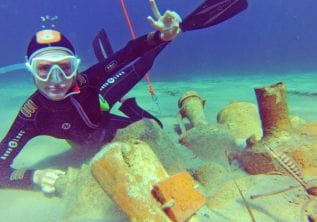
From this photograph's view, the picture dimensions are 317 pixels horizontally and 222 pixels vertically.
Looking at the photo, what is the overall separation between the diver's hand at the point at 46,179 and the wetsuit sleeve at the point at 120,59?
46.6 inches

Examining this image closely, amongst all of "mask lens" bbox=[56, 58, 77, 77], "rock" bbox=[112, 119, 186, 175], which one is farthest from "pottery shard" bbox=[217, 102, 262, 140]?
"mask lens" bbox=[56, 58, 77, 77]

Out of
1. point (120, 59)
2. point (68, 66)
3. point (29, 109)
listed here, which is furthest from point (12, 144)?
point (120, 59)

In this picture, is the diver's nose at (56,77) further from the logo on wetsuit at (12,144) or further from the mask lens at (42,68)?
the logo on wetsuit at (12,144)

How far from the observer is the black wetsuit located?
3.57 meters

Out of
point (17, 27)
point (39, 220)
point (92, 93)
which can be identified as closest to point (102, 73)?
point (92, 93)

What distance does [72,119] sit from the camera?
3.75m

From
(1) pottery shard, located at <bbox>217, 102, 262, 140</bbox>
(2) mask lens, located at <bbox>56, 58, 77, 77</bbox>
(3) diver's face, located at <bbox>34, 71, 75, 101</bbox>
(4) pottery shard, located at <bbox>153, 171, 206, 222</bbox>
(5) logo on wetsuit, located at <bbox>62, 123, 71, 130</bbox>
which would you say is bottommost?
(1) pottery shard, located at <bbox>217, 102, 262, 140</bbox>

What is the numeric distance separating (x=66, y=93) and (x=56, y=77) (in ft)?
0.89

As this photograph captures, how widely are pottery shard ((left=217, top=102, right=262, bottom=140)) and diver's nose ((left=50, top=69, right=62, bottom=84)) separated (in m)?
2.24

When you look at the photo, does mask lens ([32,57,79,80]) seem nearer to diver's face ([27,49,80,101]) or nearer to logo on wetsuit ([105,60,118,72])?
diver's face ([27,49,80,101])

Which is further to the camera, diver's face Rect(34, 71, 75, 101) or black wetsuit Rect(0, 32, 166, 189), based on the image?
black wetsuit Rect(0, 32, 166, 189)

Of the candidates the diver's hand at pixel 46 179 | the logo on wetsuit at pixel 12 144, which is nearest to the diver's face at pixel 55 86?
the logo on wetsuit at pixel 12 144

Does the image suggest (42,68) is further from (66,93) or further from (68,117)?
(68,117)

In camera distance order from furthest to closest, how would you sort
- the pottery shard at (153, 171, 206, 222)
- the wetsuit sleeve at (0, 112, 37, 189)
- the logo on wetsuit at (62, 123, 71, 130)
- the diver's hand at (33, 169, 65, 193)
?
the logo on wetsuit at (62, 123, 71, 130) < the wetsuit sleeve at (0, 112, 37, 189) < the diver's hand at (33, 169, 65, 193) < the pottery shard at (153, 171, 206, 222)
